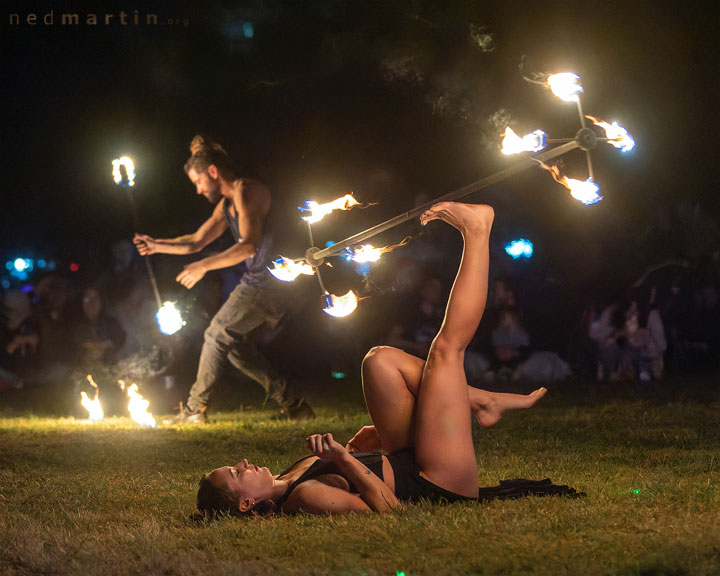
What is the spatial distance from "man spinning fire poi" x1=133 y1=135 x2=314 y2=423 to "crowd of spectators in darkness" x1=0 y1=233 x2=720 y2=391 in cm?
314

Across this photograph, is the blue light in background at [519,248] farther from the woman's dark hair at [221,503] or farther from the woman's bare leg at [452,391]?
the woman's dark hair at [221,503]

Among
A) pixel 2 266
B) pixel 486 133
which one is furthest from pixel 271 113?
pixel 2 266

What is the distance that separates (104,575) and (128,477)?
2.74 meters

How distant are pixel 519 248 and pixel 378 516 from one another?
984 cm

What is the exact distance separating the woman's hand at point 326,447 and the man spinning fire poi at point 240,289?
5333 mm

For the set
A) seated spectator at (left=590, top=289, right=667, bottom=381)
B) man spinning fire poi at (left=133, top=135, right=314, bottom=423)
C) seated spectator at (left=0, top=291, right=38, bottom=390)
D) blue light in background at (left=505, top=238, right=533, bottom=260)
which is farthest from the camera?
seated spectator at (left=0, top=291, right=38, bottom=390)

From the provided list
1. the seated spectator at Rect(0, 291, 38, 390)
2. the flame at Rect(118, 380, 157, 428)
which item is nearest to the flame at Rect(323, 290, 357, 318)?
the flame at Rect(118, 380, 157, 428)

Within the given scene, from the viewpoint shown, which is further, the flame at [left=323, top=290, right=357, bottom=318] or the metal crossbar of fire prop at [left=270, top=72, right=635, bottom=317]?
the flame at [left=323, top=290, right=357, bottom=318]

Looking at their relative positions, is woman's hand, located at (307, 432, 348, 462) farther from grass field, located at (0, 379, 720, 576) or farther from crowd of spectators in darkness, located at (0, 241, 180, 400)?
crowd of spectators in darkness, located at (0, 241, 180, 400)

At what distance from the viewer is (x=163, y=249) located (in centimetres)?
1008

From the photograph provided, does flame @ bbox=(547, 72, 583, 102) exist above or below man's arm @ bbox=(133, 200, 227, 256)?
below

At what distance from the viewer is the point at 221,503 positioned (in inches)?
185

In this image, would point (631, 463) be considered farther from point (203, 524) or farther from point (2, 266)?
point (2, 266)

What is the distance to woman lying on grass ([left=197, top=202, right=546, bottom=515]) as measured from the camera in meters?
4.62
